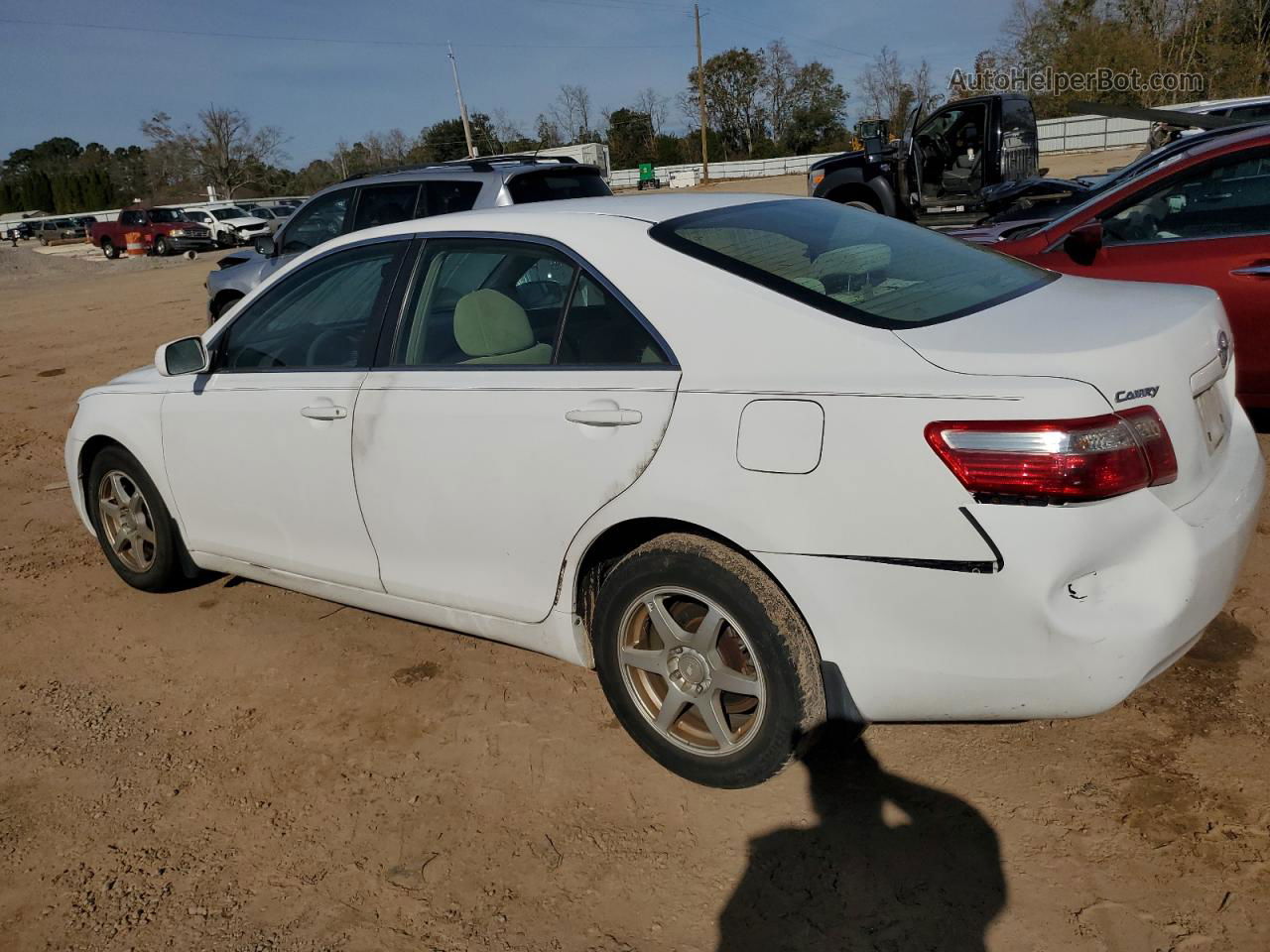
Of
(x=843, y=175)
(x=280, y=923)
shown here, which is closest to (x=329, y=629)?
(x=280, y=923)

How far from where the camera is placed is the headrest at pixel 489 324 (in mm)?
3135

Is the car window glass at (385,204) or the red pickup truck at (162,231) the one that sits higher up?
the red pickup truck at (162,231)

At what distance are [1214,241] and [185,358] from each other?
477cm

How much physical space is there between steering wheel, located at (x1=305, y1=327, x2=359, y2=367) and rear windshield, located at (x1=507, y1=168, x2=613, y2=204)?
13.4 ft

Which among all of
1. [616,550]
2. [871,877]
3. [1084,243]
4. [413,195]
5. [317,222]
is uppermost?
[413,195]

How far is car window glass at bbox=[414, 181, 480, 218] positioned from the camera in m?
7.81

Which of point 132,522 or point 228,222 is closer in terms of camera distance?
point 132,522

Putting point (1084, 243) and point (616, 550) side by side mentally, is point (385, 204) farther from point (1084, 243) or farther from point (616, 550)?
point (616, 550)

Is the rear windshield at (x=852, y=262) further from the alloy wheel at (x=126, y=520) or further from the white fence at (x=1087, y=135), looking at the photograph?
the white fence at (x=1087, y=135)

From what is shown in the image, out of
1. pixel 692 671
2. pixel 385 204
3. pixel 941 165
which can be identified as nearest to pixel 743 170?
pixel 941 165

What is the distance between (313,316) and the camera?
3881 millimetres

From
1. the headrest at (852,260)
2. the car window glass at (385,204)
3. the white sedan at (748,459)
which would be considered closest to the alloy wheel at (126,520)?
the white sedan at (748,459)

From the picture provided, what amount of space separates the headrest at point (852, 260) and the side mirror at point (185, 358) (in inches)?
96.5

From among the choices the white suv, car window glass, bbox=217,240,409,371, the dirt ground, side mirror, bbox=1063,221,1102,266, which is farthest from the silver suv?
the white suv
